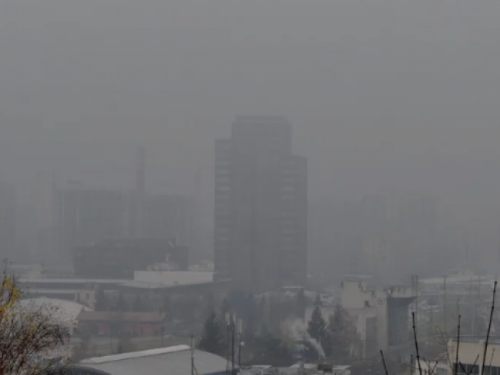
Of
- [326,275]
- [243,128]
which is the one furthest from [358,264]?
[243,128]

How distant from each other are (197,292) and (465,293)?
A: 674 cm

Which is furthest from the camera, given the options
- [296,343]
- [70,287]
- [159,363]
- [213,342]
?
[70,287]

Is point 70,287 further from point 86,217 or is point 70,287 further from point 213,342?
point 213,342

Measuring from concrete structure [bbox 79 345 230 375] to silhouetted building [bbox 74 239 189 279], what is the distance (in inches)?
807

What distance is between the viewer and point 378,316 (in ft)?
60.3

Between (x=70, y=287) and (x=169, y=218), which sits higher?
(x=169, y=218)

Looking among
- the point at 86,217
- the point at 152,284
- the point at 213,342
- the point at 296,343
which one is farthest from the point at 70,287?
the point at 213,342

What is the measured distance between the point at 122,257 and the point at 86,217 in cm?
487

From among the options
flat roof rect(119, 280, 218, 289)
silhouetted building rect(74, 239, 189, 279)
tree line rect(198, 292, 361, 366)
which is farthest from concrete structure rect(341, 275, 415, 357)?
silhouetted building rect(74, 239, 189, 279)

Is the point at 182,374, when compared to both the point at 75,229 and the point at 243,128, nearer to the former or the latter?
the point at 243,128

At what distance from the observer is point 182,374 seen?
11.5 metres

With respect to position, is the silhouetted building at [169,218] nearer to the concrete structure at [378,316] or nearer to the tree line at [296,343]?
the tree line at [296,343]

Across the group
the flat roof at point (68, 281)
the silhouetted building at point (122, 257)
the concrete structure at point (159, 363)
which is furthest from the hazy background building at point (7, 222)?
the concrete structure at point (159, 363)

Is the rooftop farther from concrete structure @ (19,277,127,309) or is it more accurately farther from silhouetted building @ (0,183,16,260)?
silhouetted building @ (0,183,16,260)
